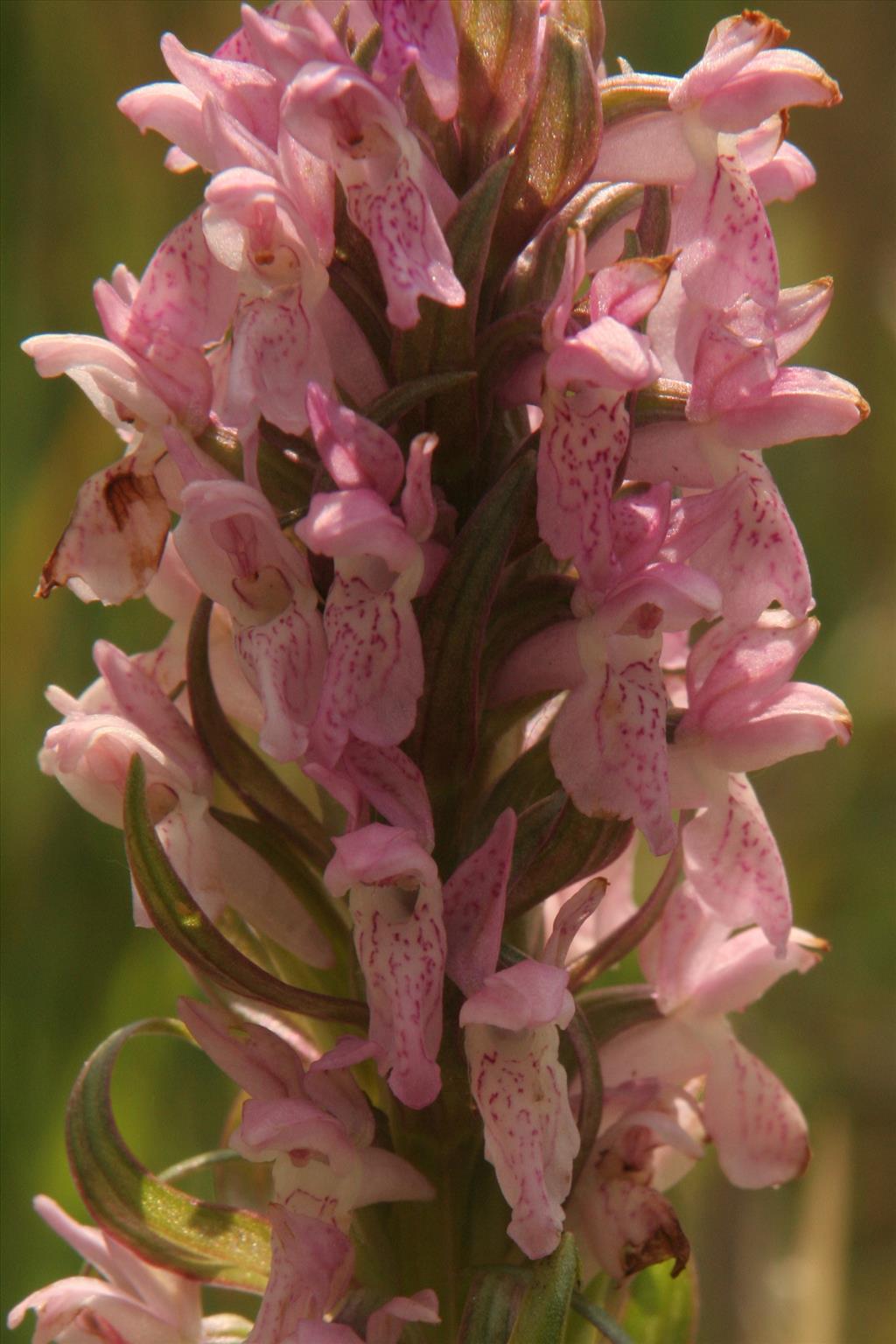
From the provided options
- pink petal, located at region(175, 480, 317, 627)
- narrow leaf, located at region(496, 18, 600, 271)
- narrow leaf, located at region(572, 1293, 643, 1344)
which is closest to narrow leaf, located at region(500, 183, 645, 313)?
narrow leaf, located at region(496, 18, 600, 271)

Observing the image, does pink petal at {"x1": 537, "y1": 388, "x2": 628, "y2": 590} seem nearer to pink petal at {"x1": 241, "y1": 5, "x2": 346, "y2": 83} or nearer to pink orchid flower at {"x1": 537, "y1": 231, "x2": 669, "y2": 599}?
pink orchid flower at {"x1": 537, "y1": 231, "x2": 669, "y2": 599}

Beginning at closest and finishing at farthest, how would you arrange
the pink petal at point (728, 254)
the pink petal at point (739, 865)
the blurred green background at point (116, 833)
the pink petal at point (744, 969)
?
1. the pink petal at point (728, 254)
2. the pink petal at point (739, 865)
3. the pink petal at point (744, 969)
4. the blurred green background at point (116, 833)

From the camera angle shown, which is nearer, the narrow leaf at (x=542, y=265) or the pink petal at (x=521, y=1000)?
the pink petal at (x=521, y=1000)

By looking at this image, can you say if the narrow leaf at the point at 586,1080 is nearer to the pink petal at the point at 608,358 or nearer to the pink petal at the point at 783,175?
the pink petal at the point at 608,358

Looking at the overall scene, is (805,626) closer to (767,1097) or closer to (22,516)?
(767,1097)

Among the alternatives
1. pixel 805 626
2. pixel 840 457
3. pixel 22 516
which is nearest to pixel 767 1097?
pixel 805 626

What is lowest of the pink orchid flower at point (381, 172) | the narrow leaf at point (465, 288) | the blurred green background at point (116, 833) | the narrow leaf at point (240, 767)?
the blurred green background at point (116, 833)

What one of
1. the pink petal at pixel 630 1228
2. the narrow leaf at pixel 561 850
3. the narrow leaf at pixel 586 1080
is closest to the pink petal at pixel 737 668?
the narrow leaf at pixel 561 850

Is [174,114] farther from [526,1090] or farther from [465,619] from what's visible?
[526,1090]
